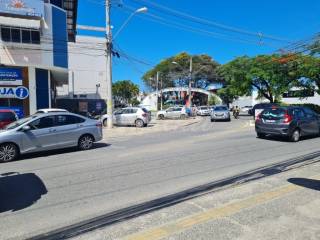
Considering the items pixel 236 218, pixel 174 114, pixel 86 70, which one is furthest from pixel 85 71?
pixel 236 218

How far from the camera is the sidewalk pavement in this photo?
13.6 feet

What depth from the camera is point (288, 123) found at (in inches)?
529

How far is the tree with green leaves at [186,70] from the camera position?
78.2 metres

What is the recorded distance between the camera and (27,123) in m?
10.9

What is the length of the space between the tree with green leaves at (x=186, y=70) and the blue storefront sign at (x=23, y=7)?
53206 millimetres

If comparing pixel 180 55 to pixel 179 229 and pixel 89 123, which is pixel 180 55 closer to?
pixel 89 123

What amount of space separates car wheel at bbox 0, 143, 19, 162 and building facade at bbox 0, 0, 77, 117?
44.3 feet

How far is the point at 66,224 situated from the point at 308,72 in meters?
34.4

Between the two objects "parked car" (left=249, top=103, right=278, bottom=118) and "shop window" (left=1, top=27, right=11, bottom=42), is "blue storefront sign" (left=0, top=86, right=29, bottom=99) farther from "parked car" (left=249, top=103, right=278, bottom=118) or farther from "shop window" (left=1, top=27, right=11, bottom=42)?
"parked car" (left=249, top=103, right=278, bottom=118)

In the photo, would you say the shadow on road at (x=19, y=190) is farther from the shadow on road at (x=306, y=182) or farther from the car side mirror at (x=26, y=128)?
the shadow on road at (x=306, y=182)

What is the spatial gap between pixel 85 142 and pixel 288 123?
28.3ft

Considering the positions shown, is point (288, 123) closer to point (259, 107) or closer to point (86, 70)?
point (259, 107)

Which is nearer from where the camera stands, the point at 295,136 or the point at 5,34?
the point at 295,136

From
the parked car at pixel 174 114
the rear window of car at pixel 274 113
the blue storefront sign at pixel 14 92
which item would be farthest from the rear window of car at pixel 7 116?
the parked car at pixel 174 114
